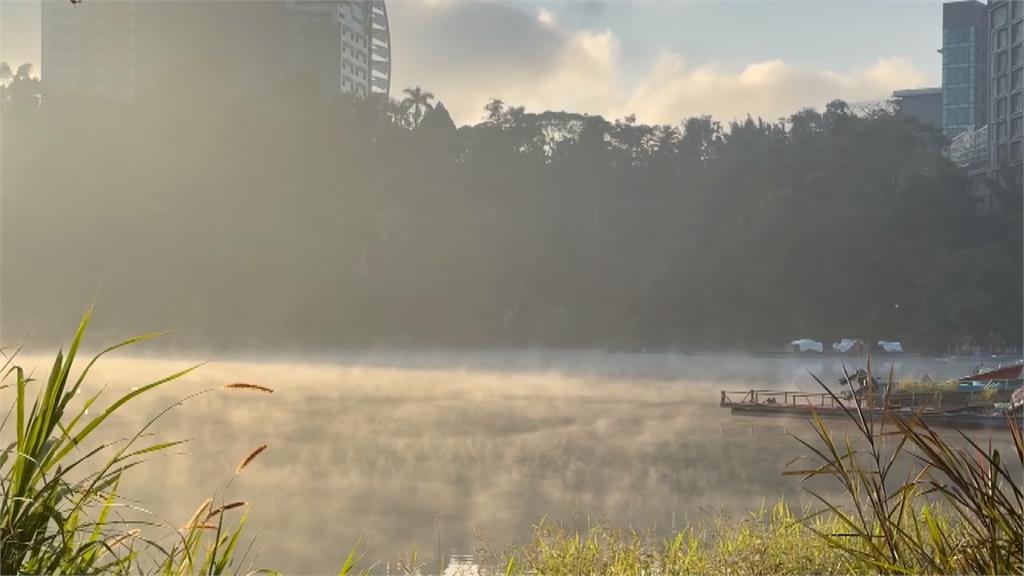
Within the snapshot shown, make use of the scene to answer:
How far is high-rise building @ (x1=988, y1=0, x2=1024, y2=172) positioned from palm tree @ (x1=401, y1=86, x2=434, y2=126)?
59.6ft

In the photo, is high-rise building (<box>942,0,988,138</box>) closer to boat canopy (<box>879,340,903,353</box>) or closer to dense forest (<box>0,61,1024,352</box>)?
dense forest (<box>0,61,1024,352</box>)

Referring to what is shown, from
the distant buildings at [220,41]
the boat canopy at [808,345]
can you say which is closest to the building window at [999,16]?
the boat canopy at [808,345]

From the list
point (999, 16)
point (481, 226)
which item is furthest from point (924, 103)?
point (481, 226)

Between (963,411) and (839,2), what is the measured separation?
11.3 meters

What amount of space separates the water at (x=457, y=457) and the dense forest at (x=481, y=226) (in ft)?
16.0

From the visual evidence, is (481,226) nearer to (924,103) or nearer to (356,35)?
(356,35)

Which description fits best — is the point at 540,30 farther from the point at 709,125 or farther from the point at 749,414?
the point at 709,125

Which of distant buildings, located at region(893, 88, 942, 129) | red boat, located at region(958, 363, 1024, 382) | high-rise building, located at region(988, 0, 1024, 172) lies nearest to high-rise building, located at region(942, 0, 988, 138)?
distant buildings, located at region(893, 88, 942, 129)

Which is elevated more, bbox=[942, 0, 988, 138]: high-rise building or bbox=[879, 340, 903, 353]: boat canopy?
bbox=[942, 0, 988, 138]: high-rise building

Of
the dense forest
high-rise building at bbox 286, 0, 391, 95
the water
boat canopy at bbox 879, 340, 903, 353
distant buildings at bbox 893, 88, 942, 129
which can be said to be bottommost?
the water

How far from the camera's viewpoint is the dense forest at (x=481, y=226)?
33750 mm

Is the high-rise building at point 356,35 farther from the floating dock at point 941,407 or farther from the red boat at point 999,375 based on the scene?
the red boat at point 999,375

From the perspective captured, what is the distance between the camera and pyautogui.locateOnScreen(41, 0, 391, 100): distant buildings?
48.2m

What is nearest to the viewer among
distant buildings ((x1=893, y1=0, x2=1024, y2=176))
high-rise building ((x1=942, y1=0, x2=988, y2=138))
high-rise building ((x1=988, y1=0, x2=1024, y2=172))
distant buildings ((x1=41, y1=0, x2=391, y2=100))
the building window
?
high-rise building ((x1=988, y1=0, x2=1024, y2=172))
